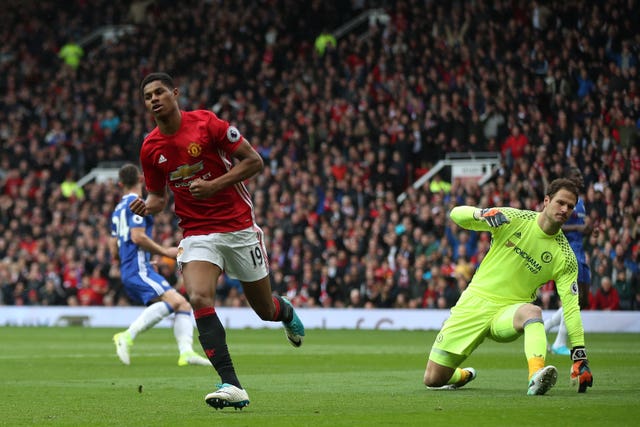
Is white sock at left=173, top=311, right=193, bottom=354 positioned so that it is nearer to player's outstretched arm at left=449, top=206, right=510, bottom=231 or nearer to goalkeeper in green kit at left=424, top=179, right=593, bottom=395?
goalkeeper in green kit at left=424, top=179, right=593, bottom=395

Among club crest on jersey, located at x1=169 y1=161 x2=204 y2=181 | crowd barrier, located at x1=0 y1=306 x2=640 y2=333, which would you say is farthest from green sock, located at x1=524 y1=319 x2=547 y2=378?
crowd barrier, located at x1=0 y1=306 x2=640 y2=333

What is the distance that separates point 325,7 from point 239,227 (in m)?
25.3

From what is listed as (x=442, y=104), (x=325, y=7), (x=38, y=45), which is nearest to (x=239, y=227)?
(x=442, y=104)

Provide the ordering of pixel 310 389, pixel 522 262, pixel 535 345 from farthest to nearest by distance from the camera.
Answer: pixel 310 389
pixel 522 262
pixel 535 345

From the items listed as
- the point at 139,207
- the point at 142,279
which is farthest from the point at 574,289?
the point at 142,279

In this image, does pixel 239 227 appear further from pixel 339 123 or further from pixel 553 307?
pixel 339 123

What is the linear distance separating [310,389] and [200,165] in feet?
8.70

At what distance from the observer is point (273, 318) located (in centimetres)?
949

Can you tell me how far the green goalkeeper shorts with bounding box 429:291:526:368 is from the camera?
31.4 feet

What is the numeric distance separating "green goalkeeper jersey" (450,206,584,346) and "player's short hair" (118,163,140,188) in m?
5.26

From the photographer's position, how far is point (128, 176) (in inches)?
535

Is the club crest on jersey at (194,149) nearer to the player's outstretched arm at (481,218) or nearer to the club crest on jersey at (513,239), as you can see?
the player's outstretched arm at (481,218)

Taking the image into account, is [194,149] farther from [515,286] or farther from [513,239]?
[515,286]

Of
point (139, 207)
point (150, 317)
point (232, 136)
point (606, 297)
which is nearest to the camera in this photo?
point (232, 136)
